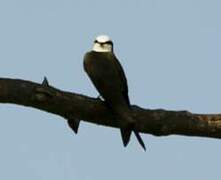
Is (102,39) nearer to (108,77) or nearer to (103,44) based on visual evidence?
(103,44)

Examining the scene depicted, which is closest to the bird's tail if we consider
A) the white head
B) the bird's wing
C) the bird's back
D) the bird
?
the bird

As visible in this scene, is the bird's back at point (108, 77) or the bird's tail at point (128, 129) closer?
the bird's tail at point (128, 129)

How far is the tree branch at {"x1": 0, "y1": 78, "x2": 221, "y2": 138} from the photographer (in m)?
4.17

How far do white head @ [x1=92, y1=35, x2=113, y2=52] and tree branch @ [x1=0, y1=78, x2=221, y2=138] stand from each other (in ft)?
7.10

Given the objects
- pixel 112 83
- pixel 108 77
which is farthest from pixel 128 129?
pixel 108 77

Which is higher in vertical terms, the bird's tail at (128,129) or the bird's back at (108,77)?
the bird's back at (108,77)

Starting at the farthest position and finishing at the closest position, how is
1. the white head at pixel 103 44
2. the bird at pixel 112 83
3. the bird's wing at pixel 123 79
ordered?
1. the white head at pixel 103 44
2. the bird's wing at pixel 123 79
3. the bird at pixel 112 83

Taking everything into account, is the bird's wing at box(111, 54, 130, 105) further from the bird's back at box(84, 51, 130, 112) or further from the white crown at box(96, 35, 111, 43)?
the white crown at box(96, 35, 111, 43)

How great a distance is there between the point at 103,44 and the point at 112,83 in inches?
64.0

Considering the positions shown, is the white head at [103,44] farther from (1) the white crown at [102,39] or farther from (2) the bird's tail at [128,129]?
(2) the bird's tail at [128,129]

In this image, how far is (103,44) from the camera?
680cm

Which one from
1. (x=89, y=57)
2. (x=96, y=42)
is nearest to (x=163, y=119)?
(x=89, y=57)

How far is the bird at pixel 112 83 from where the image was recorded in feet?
14.3

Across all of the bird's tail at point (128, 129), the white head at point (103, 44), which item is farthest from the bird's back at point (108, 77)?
the white head at point (103, 44)
